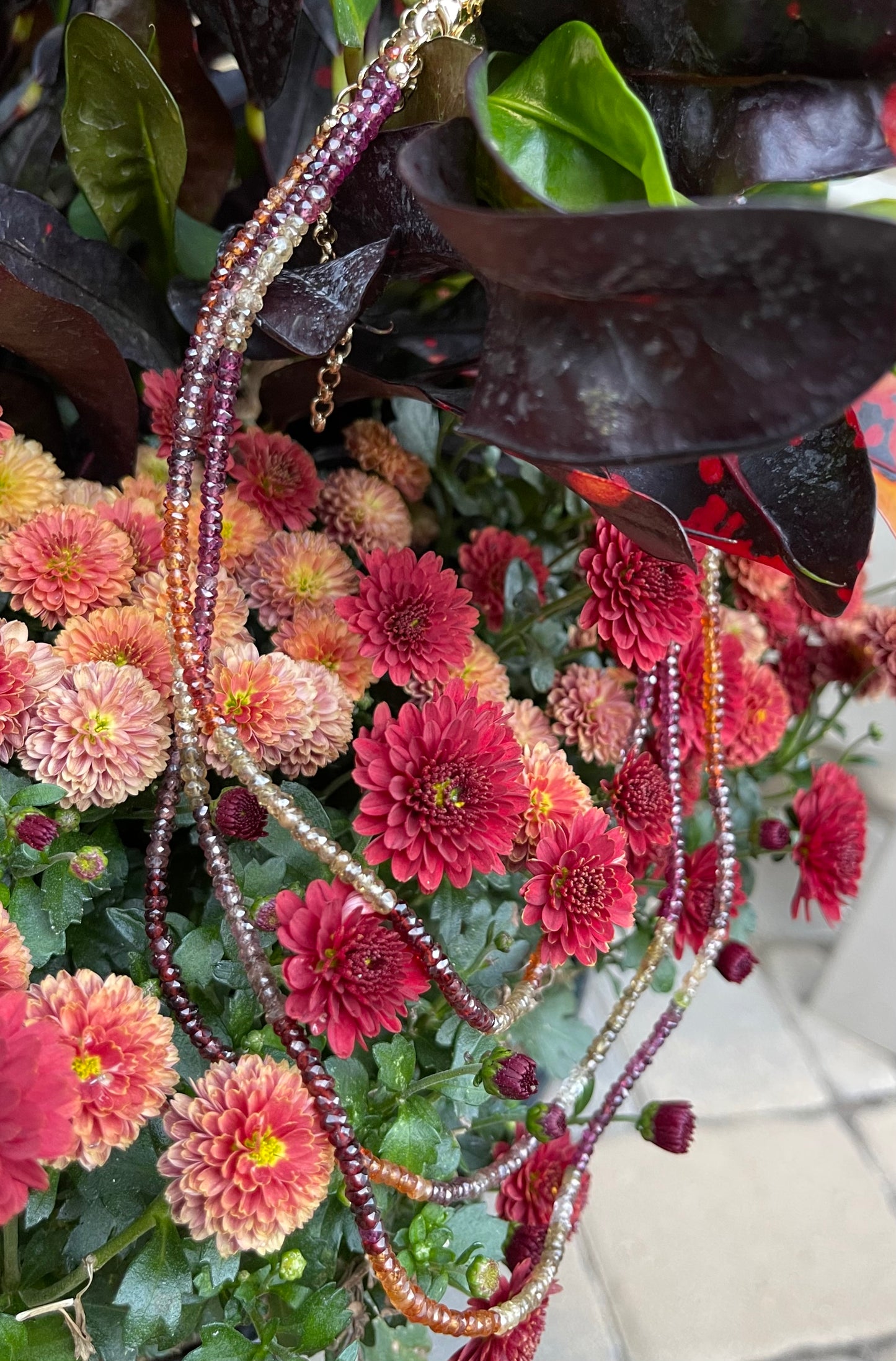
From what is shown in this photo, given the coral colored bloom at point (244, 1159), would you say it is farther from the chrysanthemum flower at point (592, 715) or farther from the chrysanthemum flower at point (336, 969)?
the chrysanthemum flower at point (592, 715)

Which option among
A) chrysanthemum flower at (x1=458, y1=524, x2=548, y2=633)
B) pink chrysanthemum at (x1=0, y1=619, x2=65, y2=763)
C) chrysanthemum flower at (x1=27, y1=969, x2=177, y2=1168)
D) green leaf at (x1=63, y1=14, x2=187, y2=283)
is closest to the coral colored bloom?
chrysanthemum flower at (x1=27, y1=969, x2=177, y2=1168)

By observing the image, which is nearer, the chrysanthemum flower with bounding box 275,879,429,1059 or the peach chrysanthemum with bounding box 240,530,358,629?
the chrysanthemum flower with bounding box 275,879,429,1059

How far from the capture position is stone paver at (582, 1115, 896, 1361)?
20.5 inches

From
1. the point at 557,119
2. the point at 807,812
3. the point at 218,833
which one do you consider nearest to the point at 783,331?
the point at 557,119

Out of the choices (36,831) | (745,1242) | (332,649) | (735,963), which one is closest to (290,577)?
(332,649)

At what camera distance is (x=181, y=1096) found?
267 mm

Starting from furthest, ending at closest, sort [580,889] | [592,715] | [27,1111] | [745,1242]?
[745,1242] → [592,715] → [580,889] → [27,1111]

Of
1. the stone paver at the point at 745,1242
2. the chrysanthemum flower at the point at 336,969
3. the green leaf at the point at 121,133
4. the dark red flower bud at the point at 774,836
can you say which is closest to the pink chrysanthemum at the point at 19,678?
the chrysanthemum flower at the point at 336,969

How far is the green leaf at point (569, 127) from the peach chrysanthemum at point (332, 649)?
0.17 m

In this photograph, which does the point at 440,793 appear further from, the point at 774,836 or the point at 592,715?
the point at 774,836

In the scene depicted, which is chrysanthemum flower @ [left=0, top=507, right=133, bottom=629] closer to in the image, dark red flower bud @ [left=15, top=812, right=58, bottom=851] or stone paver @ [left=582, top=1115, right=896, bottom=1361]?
dark red flower bud @ [left=15, top=812, right=58, bottom=851]

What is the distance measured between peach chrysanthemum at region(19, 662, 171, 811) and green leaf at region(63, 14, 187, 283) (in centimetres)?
23

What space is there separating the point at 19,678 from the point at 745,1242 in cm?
54

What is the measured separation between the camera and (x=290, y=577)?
0.37 metres
